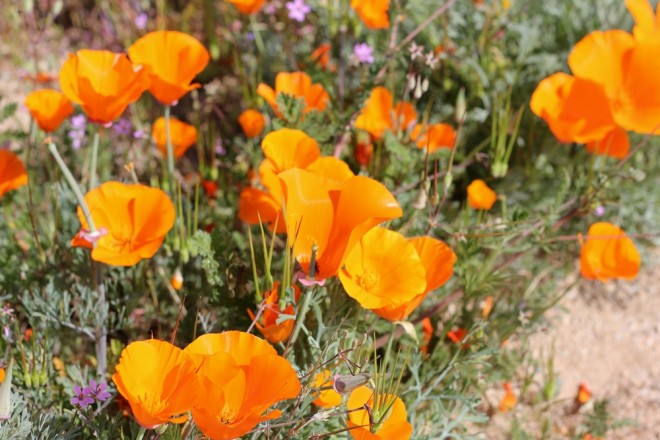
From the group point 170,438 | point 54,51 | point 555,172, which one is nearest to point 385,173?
point 555,172

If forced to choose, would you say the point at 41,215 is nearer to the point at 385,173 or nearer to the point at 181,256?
the point at 181,256

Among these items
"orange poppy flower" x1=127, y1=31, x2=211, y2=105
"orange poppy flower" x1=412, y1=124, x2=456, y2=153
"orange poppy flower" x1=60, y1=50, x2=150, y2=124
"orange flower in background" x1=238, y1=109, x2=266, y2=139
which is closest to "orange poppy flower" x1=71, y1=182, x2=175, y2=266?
"orange poppy flower" x1=60, y1=50, x2=150, y2=124

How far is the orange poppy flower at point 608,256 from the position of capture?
5.68 ft

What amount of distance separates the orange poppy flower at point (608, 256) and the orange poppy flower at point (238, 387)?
35.5 inches

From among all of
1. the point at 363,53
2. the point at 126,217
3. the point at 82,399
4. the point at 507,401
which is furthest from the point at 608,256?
the point at 82,399

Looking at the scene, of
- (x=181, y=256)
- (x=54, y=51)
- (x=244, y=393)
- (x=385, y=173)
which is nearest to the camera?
(x=244, y=393)

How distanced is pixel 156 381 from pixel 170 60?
785mm

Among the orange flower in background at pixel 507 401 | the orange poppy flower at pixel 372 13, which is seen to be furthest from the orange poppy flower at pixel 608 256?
the orange poppy flower at pixel 372 13

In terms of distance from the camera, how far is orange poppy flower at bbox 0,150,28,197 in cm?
165

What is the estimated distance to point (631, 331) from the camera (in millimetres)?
2432

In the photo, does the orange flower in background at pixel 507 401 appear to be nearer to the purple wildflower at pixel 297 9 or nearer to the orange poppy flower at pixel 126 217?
the orange poppy flower at pixel 126 217

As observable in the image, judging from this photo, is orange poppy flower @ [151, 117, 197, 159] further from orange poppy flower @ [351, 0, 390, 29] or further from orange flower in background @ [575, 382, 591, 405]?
orange flower in background @ [575, 382, 591, 405]

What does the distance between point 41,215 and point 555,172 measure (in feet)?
5.32

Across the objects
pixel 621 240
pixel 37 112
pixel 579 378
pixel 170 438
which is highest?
pixel 37 112
